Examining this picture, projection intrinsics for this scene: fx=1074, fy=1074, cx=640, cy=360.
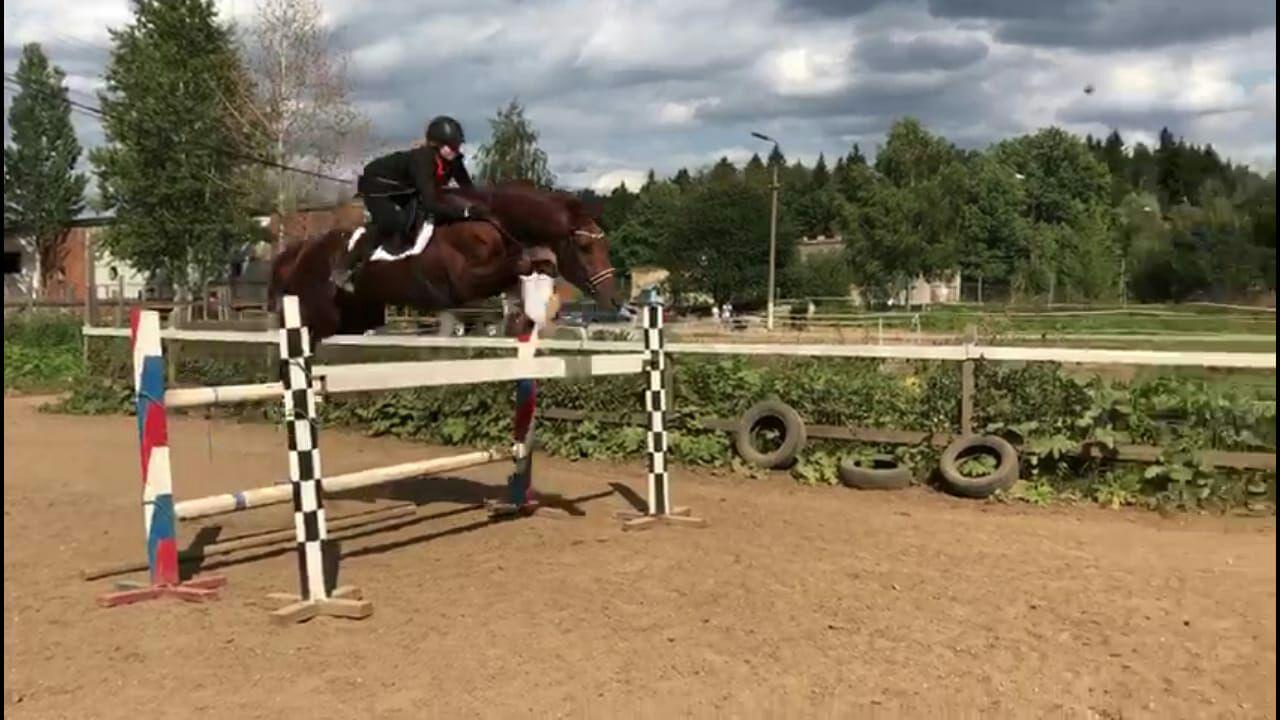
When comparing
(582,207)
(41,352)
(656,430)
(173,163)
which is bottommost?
(41,352)

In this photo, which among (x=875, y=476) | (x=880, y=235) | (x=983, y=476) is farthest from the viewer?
(x=880, y=235)

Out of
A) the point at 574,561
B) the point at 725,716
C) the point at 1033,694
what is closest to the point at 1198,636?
the point at 1033,694

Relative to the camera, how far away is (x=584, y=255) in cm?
545

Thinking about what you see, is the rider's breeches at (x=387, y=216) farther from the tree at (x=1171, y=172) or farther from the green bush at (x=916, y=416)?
the green bush at (x=916, y=416)

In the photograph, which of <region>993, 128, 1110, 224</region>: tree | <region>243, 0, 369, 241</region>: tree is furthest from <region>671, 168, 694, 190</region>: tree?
<region>243, 0, 369, 241</region>: tree

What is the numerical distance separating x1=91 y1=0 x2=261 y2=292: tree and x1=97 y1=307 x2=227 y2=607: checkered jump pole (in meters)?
22.6

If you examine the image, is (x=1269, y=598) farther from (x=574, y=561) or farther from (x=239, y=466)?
(x=239, y=466)

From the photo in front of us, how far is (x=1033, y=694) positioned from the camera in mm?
3604

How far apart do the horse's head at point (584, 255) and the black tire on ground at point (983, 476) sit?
3477mm

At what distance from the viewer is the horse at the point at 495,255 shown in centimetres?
530

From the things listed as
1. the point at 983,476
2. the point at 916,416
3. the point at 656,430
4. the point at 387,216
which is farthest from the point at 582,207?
Answer: the point at 916,416

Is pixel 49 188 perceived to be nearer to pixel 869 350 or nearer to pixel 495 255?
pixel 869 350

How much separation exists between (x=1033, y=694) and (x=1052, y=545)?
2626mm

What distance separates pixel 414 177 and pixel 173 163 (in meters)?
27.9
